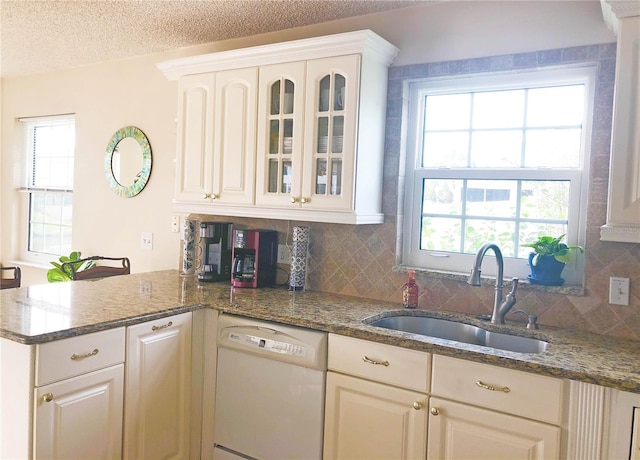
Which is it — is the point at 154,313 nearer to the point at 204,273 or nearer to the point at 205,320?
the point at 205,320

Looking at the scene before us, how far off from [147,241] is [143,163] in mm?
529

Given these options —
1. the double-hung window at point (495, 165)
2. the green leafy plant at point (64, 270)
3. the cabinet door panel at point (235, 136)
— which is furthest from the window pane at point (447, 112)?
the green leafy plant at point (64, 270)

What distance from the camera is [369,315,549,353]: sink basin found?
2.13 m

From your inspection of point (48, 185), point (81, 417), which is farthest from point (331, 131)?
point (48, 185)

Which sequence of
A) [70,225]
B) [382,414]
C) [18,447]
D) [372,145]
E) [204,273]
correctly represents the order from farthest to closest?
[70,225] < [204,273] < [372,145] < [382,414] < [18,447]

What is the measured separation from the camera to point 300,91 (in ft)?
8.50

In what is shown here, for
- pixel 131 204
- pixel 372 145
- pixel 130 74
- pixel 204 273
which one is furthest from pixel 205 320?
pixel 130 74

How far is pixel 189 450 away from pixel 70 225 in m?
2.47

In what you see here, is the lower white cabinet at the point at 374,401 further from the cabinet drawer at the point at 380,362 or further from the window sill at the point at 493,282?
the window sill at the point at 493,282

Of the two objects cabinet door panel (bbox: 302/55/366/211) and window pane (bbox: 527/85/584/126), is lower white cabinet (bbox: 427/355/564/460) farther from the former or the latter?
window pane (bbox: 527/85/584/126)

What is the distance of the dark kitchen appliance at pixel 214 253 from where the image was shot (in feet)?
9.87

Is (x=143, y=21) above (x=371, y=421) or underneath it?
above

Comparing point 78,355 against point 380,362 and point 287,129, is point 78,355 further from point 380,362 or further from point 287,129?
point 287,129

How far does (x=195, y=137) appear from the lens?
116 inches
